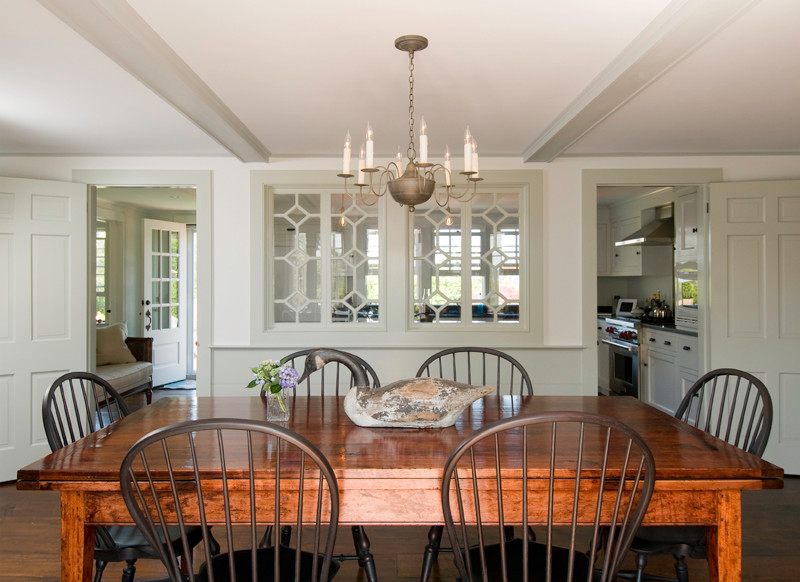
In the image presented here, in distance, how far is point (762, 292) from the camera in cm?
405

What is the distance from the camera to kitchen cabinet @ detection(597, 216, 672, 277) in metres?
6.29

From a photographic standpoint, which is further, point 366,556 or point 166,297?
point 166,297

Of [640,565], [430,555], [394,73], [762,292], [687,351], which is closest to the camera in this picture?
[640,565]

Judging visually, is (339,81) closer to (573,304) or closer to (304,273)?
(304,273)

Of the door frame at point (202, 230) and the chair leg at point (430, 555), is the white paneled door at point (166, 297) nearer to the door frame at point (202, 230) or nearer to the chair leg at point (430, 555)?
the door frame at point (202, 230)

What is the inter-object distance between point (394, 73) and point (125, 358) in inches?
179

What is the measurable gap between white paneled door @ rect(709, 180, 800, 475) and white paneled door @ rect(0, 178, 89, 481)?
168 inches

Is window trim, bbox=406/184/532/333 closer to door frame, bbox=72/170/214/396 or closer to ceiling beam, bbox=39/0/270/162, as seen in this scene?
door frame, bbox=72/170/214/396


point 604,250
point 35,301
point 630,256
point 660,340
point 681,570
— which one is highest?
point 604,250

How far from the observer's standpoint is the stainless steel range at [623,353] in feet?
18.7

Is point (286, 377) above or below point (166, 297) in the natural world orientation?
below

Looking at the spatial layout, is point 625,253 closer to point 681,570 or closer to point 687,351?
point 687,351

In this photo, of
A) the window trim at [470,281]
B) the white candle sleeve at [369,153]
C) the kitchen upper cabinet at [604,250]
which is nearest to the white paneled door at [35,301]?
the window trim at [470,281]

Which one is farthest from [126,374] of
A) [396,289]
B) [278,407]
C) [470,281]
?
[278,407]
